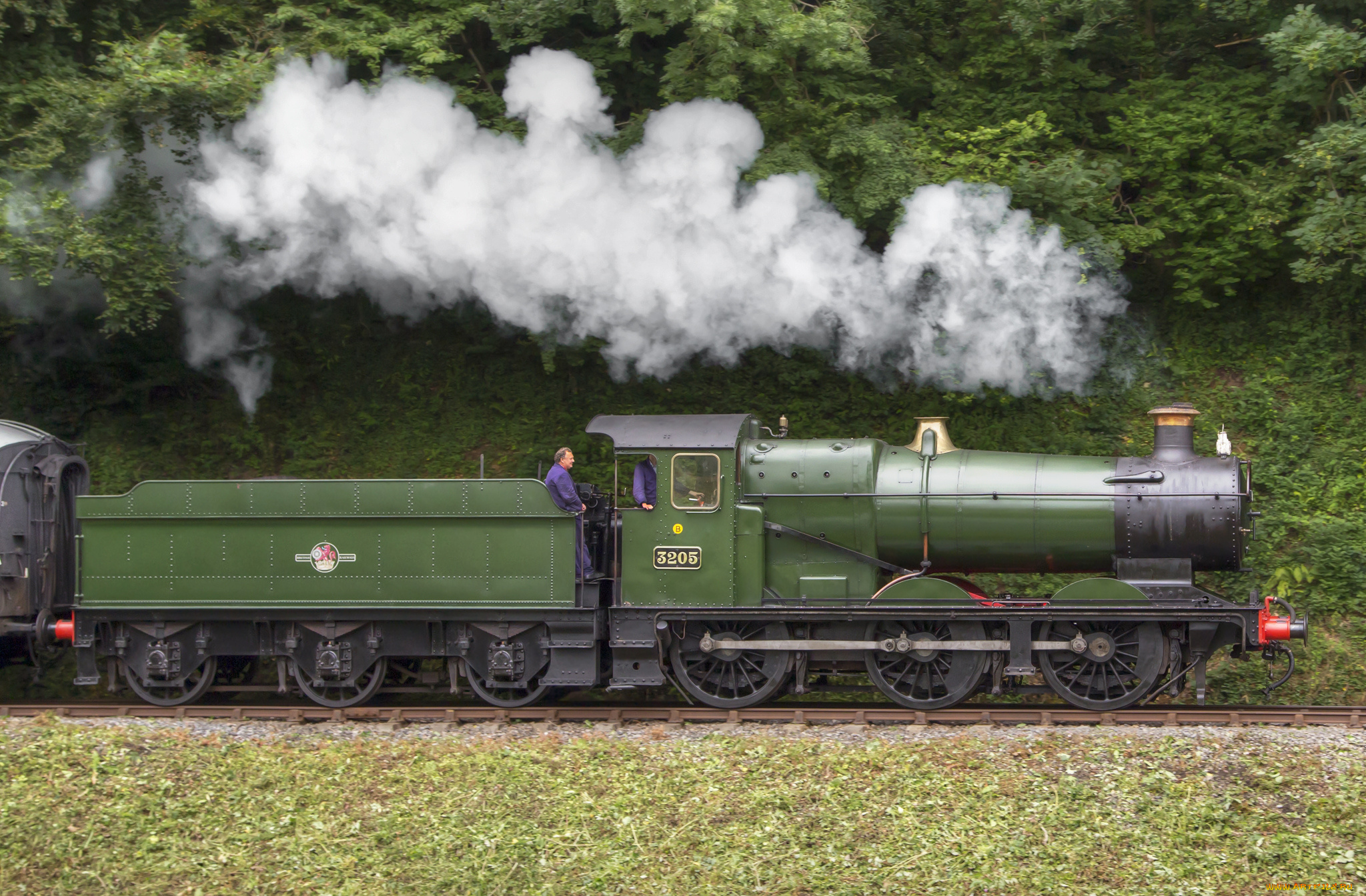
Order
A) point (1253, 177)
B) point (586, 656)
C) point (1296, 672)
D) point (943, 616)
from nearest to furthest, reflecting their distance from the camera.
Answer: point (943, 616)
point (586, 656)
point (1296, 672)
point (1253, 177)

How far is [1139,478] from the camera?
31.8 ft

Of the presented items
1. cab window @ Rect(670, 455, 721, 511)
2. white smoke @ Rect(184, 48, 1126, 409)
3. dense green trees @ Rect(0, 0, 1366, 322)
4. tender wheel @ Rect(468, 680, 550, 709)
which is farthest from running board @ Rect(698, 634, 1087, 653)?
dense green trees @ Rect(0, 0, 1366, 322)

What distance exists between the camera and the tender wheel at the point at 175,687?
1112 centimetres

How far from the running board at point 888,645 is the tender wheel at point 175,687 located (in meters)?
5.02

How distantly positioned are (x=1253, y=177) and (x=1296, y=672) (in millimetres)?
5662

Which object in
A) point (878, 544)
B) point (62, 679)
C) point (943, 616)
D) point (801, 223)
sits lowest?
point (62, 679)

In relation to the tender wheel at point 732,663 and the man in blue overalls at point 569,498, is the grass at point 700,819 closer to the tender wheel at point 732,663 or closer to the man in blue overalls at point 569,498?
the tender wheel at point 732,663

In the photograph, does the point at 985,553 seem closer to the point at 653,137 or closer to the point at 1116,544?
the point at 1116,544

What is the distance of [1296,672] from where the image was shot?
1216cm

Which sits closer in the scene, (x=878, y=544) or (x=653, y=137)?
(x=878, y=544)

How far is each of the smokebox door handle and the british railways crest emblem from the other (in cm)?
699

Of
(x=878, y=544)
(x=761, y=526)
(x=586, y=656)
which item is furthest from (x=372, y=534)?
(x=878, y=544)

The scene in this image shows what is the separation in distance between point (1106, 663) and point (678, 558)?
394 cm

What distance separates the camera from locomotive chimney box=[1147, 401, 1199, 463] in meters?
9.87
